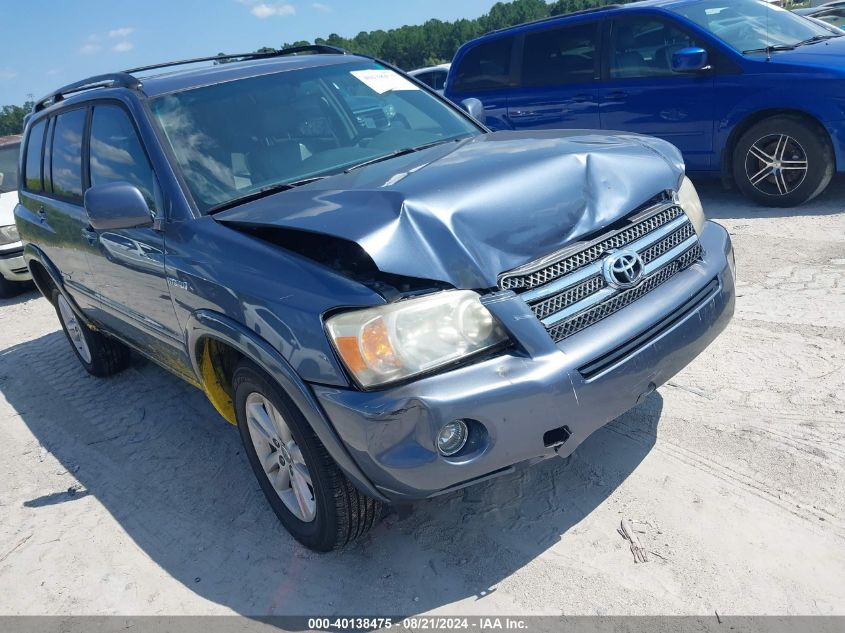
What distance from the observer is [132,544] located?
10.4ft

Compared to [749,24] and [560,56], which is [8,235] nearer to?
[560,56]

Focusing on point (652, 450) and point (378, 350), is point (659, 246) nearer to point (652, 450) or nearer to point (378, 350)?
point (652, 450)

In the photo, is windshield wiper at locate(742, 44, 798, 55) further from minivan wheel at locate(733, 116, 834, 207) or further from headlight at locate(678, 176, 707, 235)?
headlight at locate(678, 176, 707, 235)

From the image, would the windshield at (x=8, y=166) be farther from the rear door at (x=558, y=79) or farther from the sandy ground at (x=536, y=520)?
the rear door at (x=558, y=79)

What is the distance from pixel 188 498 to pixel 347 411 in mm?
1631

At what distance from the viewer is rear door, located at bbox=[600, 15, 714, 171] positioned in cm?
627

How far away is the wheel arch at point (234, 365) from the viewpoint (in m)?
2.34

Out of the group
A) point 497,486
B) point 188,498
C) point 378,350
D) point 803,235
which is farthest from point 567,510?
point 803,235

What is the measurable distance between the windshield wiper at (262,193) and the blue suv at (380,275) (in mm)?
10

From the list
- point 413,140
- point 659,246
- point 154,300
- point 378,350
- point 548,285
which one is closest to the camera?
point 378,350

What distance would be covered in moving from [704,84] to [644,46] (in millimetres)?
744

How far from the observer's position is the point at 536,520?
2.84 m

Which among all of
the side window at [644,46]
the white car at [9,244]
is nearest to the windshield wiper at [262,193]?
the side window at [644,46]

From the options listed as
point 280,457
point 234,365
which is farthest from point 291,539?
point 234,365
